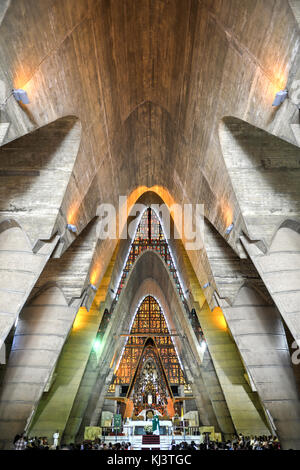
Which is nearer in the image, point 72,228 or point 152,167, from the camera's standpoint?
point 72,228

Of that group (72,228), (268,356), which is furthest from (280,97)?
(268,356)

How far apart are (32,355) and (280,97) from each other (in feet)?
37.7

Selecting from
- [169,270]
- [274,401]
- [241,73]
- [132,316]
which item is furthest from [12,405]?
[132,316]

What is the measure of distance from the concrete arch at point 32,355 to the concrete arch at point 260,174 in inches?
309

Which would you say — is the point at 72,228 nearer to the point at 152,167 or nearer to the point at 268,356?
the point at 268,356

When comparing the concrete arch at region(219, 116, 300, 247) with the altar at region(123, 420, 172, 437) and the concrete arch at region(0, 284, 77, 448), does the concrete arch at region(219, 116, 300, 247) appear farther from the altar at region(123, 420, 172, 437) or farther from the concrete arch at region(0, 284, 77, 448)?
the altar at region(123, 420, 172, 437)

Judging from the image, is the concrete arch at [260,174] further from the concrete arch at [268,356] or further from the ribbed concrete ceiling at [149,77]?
the concrete arch at [268,356]

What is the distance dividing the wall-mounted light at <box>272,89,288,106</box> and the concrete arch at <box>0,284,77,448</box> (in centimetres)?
1019

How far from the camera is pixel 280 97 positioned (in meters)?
6.33

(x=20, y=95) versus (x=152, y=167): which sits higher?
(x=152, y=167)

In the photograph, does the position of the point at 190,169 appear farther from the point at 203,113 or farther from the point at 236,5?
the point at 236,5

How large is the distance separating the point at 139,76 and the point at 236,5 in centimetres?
666

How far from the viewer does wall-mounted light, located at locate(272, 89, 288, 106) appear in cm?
625

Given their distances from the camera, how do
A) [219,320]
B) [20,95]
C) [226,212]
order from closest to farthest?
1. [20,95]
2. [226,212]
3. [219,320]
